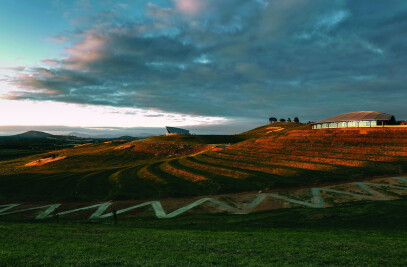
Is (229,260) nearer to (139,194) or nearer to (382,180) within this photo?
(139,194)

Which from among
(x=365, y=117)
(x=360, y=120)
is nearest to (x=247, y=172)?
(x=360, y=120)

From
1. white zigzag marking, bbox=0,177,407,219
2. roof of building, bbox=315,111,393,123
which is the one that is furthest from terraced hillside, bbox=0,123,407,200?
roof of building, bbox=315,111,393,123

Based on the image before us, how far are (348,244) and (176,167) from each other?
2097 inches

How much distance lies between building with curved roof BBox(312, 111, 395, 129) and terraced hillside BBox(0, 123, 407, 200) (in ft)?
34.3

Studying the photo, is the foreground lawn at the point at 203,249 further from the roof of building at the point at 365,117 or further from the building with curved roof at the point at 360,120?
the roof of building at the point at 365,117

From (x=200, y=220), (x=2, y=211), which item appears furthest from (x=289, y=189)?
(x=2, y=211)

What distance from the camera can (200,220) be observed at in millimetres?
28016

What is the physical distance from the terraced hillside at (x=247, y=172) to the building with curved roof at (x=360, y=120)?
10.5m

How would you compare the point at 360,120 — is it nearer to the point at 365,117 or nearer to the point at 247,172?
the point at 365,117

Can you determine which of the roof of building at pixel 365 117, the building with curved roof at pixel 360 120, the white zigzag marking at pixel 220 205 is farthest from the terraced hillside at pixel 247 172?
the roof of building at pixel 365 117

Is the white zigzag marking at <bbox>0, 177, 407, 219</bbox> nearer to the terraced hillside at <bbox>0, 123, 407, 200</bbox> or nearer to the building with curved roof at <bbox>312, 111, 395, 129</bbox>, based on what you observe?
the terraced hillside at <bbox>0, 123, 407, 200</bbox>

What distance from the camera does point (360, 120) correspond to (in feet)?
307

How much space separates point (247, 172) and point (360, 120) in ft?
230

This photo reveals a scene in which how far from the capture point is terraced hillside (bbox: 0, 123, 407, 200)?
46.8 metres
